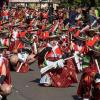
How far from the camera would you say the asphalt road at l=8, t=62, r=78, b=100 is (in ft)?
48.6

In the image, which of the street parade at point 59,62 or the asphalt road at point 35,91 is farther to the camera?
the asphalt road at point 35,91

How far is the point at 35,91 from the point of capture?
15.8 meters

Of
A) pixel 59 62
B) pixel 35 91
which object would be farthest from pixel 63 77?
pixel 35 91

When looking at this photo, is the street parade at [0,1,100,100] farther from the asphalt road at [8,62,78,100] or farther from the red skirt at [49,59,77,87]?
the asphalt road at [8,62,78,100]

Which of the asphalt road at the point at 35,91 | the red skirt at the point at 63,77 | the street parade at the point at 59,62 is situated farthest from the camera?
the red skirt at the point at 63,77

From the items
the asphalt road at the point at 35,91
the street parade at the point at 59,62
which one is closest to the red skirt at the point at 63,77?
the street parade at the point at 59,62

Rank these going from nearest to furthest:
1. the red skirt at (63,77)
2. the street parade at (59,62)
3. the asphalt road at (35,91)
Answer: the street parade at (59,62), the asphalt road at (35,91), the red skirt at (63,77)

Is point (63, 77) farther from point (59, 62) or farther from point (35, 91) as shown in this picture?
point (35, 91)

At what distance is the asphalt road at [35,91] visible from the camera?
14820mm

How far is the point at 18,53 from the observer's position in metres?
21.0

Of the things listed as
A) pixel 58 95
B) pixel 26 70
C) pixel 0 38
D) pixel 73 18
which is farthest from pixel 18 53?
pixel 73 18

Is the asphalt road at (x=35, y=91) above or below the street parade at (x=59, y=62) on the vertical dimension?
below

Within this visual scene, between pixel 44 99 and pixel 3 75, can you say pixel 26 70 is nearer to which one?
pixel 44 99

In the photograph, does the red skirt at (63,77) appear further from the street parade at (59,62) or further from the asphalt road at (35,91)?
the asphalt road at (35,91)
